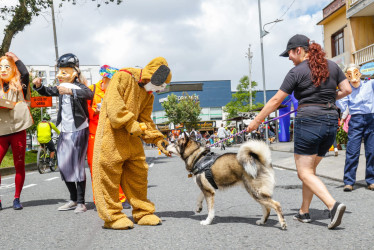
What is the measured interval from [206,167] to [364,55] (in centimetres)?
2020

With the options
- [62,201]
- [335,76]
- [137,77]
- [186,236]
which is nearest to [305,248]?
[186,236]

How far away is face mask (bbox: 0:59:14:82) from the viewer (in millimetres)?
5318

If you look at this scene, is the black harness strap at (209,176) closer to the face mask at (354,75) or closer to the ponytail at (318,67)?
the ponytail at (318,67)

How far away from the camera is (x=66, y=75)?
502 centimetres

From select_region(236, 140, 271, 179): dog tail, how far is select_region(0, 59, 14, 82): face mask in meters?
3.71

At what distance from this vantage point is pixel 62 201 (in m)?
5.98

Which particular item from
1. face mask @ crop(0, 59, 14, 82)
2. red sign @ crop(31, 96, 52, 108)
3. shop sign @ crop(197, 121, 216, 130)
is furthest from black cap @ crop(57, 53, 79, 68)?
shop sign @ crop(197, 121, 216, 130)

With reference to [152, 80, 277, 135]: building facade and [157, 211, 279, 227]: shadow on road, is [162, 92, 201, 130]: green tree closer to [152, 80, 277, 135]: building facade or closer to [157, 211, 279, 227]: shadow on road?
[152, 80, 277, 135]: building facade

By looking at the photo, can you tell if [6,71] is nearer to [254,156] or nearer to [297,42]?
[254,156]

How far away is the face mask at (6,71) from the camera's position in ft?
17.4

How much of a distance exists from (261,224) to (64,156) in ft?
9.07

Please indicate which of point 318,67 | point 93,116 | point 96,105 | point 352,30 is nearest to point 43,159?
point 93,116

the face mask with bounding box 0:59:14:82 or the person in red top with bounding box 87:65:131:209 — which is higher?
the face mask with bounding box 0:59:14:82

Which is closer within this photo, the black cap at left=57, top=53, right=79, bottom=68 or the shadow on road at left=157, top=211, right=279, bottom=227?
the shadow on road at left=157, top=211, right=279, bottom=227
